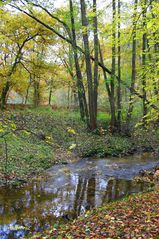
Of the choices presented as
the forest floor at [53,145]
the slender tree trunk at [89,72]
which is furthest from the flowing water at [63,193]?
the slender tree trunk at [89,72]

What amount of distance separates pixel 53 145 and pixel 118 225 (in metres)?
6.16

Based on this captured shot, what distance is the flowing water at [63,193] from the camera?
21.1ft

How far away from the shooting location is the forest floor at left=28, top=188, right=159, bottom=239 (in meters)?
4.59

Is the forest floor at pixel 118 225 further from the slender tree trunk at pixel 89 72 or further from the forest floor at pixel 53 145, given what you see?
the slender tree trunk at pixel 89 72

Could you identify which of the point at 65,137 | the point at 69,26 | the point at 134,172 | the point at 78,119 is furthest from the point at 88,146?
the point at 69,26

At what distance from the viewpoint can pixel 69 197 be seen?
811cm

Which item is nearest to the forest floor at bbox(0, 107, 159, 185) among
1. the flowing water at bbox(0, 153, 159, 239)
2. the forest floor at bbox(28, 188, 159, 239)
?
the flowing water at bbox(0, 153, 159, 239)

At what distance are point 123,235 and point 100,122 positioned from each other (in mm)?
15582

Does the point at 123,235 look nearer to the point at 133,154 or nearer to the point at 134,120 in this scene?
the point at 133,154

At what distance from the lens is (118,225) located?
5094 millimetres

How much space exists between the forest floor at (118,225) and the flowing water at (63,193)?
2.59 ft

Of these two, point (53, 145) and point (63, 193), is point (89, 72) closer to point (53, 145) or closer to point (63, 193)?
point (53, 145)

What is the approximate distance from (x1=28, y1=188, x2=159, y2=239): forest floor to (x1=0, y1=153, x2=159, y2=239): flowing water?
79 cm

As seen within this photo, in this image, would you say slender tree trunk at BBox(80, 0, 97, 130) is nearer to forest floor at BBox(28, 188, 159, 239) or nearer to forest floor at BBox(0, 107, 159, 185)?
forest floor at BBox(0, 107, 159, 185)
